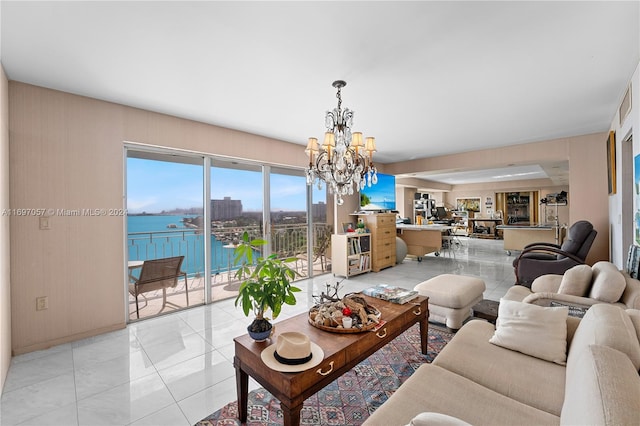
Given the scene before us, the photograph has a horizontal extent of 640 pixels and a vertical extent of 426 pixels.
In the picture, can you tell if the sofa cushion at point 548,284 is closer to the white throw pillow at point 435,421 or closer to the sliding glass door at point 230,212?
the white throw pillow at point 435,421

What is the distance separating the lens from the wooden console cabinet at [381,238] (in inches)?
221

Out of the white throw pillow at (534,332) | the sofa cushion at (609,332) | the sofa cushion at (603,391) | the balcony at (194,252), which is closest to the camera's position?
the sofa cushion at (603,391)

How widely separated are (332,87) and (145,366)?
301 cm

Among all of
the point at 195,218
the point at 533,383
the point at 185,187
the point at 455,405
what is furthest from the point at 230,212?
the point at 533,383

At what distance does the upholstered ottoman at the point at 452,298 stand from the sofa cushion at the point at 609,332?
138cm

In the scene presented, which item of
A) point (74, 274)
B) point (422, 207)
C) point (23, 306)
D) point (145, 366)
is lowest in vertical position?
point (145, 366)

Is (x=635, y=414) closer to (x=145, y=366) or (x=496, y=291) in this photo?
(x=145, y=366)

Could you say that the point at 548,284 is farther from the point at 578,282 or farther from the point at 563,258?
the point at 563,258

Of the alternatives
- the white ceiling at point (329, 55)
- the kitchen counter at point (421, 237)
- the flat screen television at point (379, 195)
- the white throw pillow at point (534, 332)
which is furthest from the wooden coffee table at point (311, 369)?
the kitchen counter at point (421, 237)

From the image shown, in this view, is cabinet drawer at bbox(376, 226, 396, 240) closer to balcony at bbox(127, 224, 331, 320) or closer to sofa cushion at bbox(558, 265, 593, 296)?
balcony at bbox(127, 224, 331, 320)

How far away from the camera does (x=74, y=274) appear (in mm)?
2787

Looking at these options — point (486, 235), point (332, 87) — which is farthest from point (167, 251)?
point (486, 235)

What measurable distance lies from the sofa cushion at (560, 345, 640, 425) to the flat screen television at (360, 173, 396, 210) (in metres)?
5.24

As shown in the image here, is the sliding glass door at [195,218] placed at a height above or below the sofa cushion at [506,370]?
above
